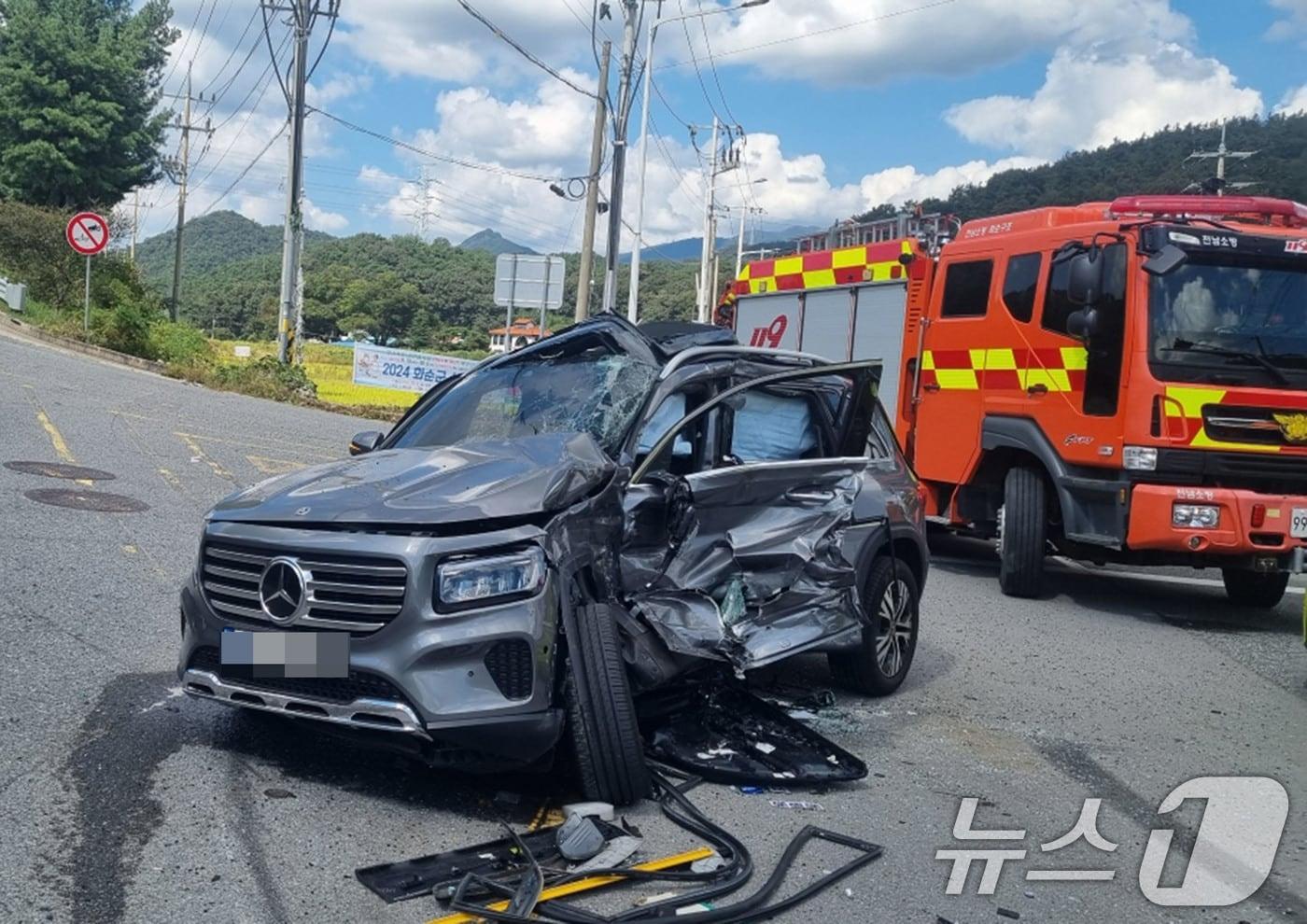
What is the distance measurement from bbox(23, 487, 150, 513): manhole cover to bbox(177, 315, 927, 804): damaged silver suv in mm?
4404

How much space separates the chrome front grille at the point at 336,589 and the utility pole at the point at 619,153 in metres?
22.4

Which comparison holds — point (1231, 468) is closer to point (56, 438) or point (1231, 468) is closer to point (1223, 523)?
point (1223, 523)

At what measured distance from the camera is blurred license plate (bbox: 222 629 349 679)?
13.4ft

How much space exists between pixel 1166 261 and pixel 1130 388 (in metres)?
0.90

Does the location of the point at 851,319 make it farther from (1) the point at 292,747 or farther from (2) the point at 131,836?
(2) the point at 131,836

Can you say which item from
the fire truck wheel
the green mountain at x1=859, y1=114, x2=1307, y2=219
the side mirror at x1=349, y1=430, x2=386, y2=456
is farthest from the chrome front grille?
the green mountain at x1=859, y1=114, x2=1307, y2=219

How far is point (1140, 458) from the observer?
28.1 feet

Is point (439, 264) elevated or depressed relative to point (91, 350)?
elevated

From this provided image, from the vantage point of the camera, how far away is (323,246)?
218 feet

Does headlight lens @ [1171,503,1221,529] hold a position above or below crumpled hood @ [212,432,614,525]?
below

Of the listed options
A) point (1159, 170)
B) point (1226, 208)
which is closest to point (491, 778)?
point (1226, 208)

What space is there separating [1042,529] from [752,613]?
15.9ft

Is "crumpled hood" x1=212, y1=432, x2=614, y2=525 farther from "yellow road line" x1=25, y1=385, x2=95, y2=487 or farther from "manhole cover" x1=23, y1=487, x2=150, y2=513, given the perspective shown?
"yellow road line" x1=25, y1=385, x2=95, y2=487

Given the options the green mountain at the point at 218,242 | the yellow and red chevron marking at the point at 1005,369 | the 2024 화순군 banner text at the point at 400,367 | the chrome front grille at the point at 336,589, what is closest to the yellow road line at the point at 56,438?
the chrome front grille at the point at 336,589
